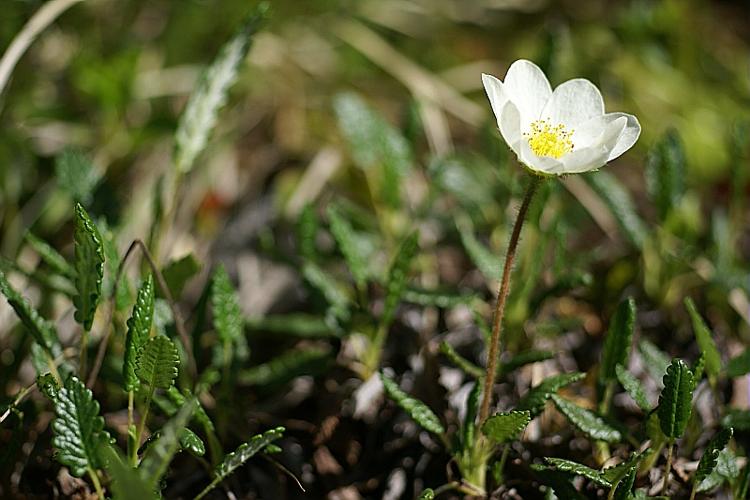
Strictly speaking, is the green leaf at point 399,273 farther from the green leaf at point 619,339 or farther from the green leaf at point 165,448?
the green leaf at point 165,448

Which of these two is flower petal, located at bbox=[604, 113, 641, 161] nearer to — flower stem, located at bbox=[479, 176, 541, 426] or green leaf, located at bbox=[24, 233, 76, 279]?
flower stem, located at bbox=[479, 176, 541, 426]

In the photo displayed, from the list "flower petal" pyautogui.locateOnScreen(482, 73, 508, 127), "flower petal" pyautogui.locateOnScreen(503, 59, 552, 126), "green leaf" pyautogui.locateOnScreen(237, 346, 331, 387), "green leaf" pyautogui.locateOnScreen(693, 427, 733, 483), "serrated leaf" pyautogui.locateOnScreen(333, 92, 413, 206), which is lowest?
"green leaf" pyautogui.locateOnScreen(693, 427, 733, 483)

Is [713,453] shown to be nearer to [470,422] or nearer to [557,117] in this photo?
[470,422]

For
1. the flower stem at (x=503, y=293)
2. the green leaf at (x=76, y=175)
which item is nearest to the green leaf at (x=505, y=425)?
the flower stem at (x=503, y=293)

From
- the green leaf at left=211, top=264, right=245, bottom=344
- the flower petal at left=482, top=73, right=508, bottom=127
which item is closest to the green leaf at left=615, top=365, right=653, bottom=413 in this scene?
the flower petal at left=482, top=73, right=508, bottom=127

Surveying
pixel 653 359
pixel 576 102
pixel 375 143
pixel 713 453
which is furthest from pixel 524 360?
pixel 375 143

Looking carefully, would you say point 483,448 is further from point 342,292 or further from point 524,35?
point 524,35
